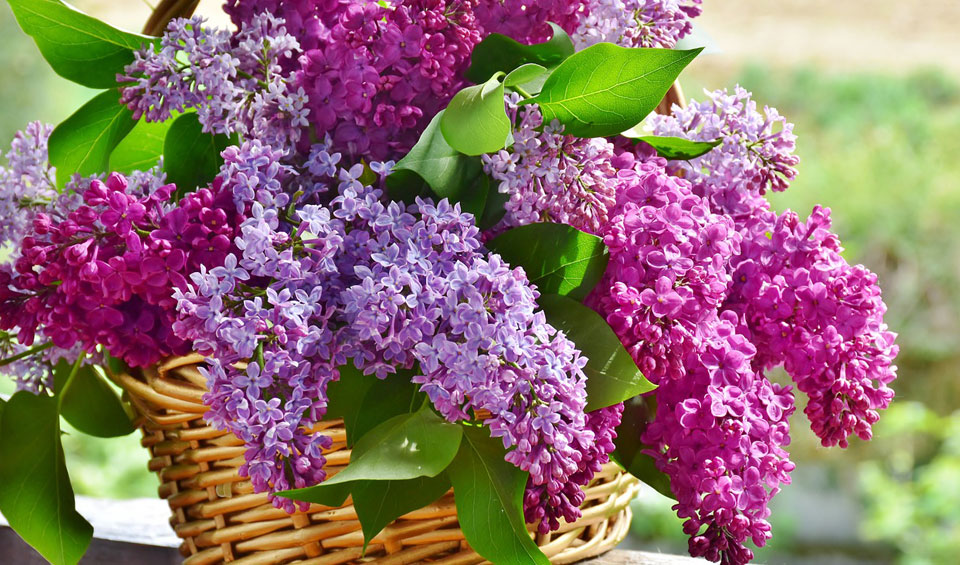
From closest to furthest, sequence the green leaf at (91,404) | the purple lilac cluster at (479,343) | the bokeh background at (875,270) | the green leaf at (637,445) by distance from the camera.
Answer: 1. the purple lilac cluster at (479,343)
2. the green leaf at (637,445)
3. the green leaf at (91,404)
4. the bokeh background at (875,270)

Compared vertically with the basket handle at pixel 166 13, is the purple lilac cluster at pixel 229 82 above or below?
below

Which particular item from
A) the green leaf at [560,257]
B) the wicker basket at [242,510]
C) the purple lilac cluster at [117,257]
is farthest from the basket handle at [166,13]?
the green leaf at [560,257]

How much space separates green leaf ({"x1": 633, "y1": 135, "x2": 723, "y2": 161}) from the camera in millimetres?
488

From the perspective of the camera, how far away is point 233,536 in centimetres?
49

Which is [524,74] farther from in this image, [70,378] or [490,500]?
[70,378]

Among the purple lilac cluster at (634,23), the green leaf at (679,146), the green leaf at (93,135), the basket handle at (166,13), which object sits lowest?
the green leaf at (679,146)

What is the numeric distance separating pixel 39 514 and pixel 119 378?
8 cm

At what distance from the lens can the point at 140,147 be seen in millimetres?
570

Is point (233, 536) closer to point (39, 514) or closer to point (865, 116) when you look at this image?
point (39, 514)

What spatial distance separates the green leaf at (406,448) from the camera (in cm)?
37

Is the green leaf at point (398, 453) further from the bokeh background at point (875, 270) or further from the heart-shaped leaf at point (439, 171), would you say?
the bokeh background at point (875, 270)

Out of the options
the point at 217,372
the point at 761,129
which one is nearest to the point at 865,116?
the point at 761,129

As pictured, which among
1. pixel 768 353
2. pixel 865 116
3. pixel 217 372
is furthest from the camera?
pixel 865 116

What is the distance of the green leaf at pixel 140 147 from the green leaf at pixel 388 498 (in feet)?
0.90
